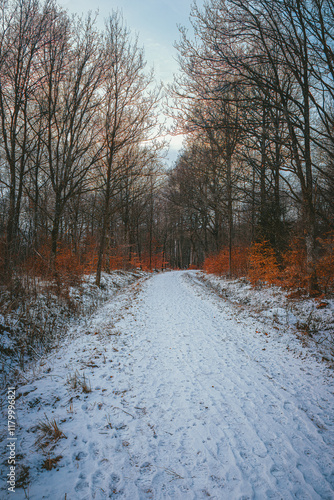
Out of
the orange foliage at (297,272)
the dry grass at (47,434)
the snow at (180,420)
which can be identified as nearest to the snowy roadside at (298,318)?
the snow at (180,420)

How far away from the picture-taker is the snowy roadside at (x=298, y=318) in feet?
14.9

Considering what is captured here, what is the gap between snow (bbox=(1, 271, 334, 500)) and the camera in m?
1.89

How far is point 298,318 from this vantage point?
5914 mm

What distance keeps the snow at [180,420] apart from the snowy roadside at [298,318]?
24 cm

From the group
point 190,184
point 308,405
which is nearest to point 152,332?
point 308,405

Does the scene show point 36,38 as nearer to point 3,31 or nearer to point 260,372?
point 3,31

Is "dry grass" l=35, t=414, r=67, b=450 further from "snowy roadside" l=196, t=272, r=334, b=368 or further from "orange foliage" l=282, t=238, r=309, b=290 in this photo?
"orange foliage" l=282, t=238, r=309, b=290

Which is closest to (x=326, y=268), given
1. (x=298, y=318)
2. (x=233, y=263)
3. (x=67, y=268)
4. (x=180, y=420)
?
(x=298, y=318)

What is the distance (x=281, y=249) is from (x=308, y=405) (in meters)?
8.50

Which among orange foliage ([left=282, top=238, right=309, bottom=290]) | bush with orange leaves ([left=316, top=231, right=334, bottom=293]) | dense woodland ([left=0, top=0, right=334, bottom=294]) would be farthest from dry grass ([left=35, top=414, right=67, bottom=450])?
orange foliage ([left=282, top=238, right=309, bottom=290])

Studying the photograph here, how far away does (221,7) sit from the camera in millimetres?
6469

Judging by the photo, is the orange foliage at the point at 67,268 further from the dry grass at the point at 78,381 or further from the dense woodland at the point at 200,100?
the dry grass at the point at 78,381

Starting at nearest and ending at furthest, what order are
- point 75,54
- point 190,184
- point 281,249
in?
1. point 75,54
2. point 281,249
3. point 190,184

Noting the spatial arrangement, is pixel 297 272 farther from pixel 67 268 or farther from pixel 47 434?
pixel 67 268
